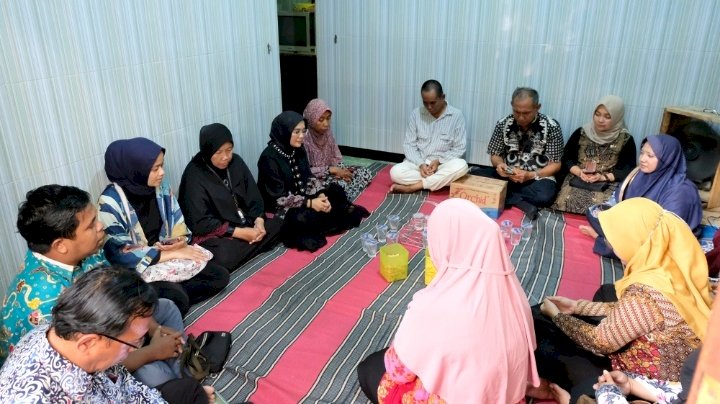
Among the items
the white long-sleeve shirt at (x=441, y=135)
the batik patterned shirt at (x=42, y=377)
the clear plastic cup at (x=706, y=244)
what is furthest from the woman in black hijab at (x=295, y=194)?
the clear plastic cup at (x=706, y=244)

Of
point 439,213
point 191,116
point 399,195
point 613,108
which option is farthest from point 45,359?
point 613,108

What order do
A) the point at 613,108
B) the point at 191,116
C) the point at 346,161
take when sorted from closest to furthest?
the point at 191,116, the point at 613,108, the point at 346,161

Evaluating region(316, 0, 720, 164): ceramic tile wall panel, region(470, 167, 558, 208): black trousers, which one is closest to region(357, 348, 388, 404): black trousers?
region(470, 167, 558, 208): black trousers

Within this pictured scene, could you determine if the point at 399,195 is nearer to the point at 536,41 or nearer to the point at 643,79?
the point at 536,41

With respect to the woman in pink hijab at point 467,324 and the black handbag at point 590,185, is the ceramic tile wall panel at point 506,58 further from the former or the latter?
the woman in pink hijab at point 467,324

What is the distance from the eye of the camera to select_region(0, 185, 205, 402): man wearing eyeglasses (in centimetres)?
185

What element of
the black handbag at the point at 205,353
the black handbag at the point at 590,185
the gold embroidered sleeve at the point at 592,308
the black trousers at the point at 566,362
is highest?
the gold embroidered sleeve at the point at 592,308

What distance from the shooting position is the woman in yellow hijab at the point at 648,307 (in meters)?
1.72

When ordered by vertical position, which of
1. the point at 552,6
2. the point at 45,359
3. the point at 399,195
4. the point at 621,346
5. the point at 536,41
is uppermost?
the point at 552,6

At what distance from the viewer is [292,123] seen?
3.61 meters

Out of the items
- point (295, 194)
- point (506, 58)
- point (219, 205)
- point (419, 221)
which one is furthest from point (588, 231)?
point (219, 205)

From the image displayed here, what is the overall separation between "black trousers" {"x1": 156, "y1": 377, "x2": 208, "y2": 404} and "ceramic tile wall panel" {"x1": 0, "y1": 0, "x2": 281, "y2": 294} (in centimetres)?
129

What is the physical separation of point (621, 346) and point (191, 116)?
2900mm

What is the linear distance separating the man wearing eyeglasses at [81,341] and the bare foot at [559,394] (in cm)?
155
